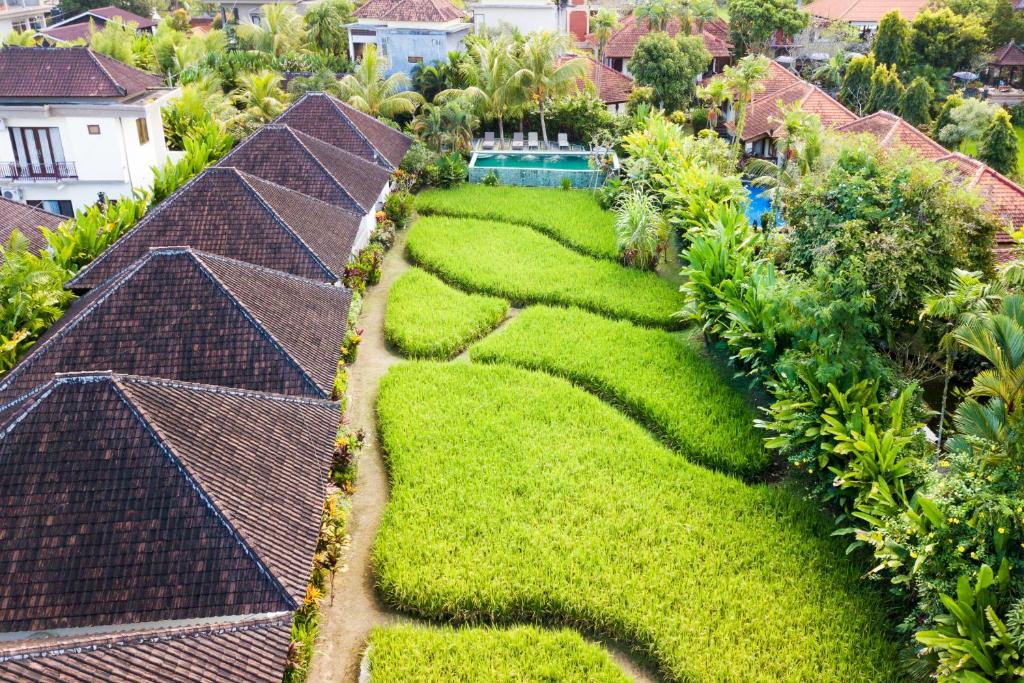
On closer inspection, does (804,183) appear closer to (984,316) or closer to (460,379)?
(984,316)

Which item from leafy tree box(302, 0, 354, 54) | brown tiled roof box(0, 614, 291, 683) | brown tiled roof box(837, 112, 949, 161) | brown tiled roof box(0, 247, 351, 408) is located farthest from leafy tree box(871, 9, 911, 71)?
brown tiled roof box(0, 614, 291, 683)

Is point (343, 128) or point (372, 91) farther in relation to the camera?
point (372, 91)

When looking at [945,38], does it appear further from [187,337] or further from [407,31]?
[187,337]

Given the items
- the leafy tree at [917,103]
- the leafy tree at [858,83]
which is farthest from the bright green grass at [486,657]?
the leafy tree at [858,83]

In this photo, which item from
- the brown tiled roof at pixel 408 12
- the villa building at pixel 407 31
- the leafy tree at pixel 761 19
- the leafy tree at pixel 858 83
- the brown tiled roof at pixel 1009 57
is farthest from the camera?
the leafy tree at pixel 761 19

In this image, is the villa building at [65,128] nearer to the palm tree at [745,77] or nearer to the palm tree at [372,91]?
the palm tree at [372,91]

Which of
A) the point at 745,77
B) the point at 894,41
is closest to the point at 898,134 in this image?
the point at 745,77
